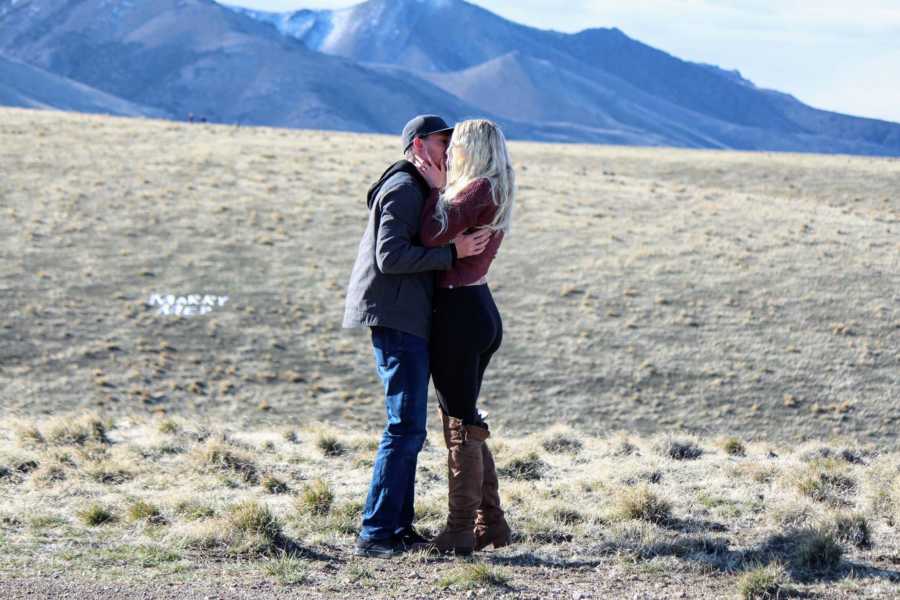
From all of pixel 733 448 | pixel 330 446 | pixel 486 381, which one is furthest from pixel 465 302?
pixel 486 381

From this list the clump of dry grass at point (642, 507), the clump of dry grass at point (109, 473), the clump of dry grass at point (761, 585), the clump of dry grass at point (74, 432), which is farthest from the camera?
the clump of dry grass at point (74, 432)

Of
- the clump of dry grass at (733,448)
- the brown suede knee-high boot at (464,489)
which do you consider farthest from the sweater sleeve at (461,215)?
the clump of dry grass at (733,448)

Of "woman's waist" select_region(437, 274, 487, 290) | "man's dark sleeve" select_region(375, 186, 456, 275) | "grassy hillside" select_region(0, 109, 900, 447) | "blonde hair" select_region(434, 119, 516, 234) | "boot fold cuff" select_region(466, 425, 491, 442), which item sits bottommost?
"grassy hillside" select_region(0, 109, 900, 447)

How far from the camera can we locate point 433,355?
222 inches

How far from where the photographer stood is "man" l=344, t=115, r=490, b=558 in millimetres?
5457

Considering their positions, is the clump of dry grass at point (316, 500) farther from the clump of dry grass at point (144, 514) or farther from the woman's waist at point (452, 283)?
the woman's waist at point (452, 283)

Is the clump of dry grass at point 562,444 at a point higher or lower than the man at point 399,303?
lower

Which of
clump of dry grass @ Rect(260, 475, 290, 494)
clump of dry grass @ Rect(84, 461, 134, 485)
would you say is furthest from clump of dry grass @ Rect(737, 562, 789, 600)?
clump of dry grass @ Rect(84, 461, 134, 485)

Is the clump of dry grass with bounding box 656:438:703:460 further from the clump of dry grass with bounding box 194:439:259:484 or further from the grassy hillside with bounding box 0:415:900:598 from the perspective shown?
the clump of dry grass with bounding box 194:439:259:484

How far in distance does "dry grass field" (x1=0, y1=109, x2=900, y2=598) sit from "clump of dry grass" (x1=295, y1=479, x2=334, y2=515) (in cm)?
3

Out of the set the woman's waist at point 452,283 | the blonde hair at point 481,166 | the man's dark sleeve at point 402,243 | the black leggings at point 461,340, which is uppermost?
the blonde hair at point 481,166

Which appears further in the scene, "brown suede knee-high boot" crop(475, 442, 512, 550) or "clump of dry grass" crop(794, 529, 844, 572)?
"brown suede knee-high boot" crop(475, 442, 512, 550)

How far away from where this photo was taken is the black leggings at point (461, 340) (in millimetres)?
5555

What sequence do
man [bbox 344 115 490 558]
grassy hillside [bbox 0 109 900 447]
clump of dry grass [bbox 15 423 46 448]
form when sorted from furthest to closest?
grassy hillside [bbox 0 109 900 447] → clump of dry grass [bbox 15 423 46 448] → man [bbox 344 115 490 558]
